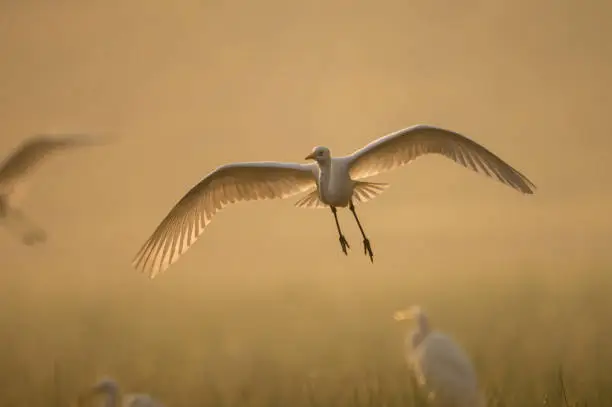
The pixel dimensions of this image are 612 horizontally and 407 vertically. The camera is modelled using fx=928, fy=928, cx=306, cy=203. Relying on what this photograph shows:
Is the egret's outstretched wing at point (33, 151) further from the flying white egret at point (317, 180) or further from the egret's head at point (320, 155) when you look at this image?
the egret's head at point (320, 155)

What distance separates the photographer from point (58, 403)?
4410mm

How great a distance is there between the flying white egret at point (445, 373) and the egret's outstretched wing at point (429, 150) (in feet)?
2.21

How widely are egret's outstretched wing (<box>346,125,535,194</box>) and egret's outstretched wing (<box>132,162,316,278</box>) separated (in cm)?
23

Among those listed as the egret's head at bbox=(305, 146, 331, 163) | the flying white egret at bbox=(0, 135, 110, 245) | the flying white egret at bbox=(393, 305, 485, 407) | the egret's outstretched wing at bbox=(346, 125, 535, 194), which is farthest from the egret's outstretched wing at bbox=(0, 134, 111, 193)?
the flying white egret at bbox=(393, 305, 485, 407)

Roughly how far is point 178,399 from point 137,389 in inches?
9.8

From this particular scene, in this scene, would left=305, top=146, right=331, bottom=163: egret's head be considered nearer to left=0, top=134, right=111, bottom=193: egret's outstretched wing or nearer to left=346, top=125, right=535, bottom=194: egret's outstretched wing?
left=346, top=125, right=535, bottom=194: egret's outstretched wing

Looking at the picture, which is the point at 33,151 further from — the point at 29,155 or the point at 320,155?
the point at 320,155

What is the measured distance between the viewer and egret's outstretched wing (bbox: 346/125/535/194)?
3178mm

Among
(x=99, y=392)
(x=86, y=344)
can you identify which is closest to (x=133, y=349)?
(x=86, y=344)

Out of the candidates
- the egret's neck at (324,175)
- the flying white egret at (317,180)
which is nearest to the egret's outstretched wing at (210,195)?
the flying white egret at (317,180)

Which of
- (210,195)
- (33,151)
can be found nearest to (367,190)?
(210,195)

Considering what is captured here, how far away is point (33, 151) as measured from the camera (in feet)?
13.1

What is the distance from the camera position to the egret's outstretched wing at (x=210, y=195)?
343 centimetres

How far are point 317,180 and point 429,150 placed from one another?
0.43 m
